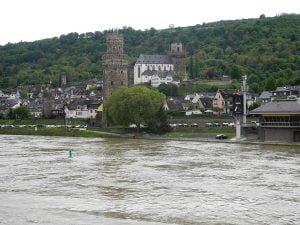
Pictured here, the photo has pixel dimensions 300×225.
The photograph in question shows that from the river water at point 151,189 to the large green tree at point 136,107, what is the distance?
35727 mm

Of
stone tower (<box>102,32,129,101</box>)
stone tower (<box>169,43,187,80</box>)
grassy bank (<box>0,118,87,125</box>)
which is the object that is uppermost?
stone tower (<box>169,43,187,80</box>)

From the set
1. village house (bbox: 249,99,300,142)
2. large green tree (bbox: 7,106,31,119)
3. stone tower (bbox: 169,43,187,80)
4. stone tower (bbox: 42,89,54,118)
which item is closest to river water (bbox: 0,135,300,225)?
village house (bbox: 249,99,300,142)

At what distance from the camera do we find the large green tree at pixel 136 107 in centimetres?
9150

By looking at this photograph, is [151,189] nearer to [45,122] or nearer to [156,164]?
[156,164]

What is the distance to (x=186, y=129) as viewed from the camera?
90.1 metres

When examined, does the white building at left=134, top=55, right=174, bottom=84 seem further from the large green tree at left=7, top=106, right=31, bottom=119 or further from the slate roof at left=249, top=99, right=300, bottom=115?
the slate roof at left=249, top=99, right=300, bottom=115

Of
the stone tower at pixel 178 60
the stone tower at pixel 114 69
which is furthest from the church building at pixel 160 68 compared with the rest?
the stone tower at pixel 114 69

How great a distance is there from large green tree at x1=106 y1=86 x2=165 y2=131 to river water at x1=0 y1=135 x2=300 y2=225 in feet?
117

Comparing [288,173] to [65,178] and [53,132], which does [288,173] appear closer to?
[65,178]

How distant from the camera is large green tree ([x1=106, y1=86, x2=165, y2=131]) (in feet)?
300

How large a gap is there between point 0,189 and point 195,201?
1177 cm

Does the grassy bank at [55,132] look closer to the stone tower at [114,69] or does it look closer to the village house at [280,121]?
the stone tower at [114,69]

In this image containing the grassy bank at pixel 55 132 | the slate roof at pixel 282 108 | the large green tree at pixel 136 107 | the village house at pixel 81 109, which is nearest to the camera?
the slate roof at pixel 282 108

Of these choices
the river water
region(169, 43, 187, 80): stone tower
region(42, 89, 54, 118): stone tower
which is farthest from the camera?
region(169, 43, 187, 80): stone tower
